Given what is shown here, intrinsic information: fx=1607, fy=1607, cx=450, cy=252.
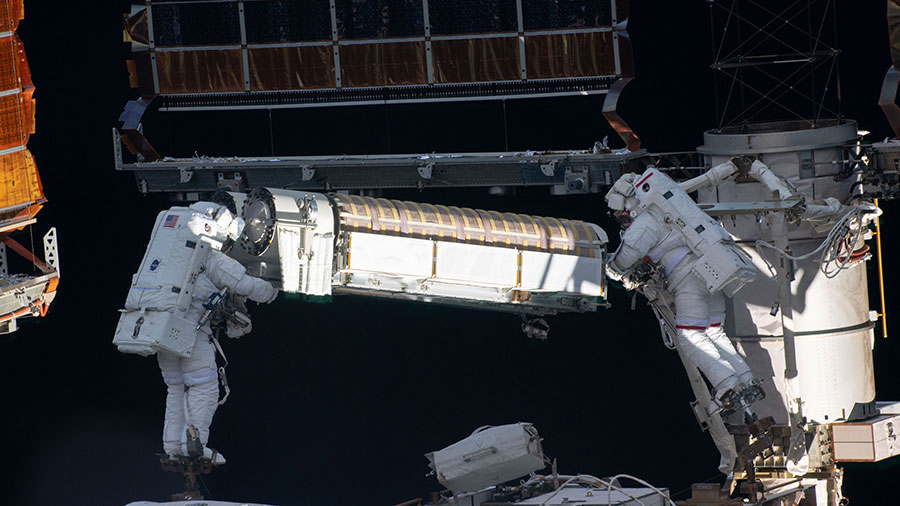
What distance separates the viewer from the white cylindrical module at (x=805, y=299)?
13.0 meters

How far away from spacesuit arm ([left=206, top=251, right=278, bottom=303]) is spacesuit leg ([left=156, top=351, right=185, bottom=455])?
28.7 inches

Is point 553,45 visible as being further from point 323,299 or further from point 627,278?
point 323,299

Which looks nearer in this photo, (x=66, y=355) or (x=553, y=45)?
(x=553, y=45)

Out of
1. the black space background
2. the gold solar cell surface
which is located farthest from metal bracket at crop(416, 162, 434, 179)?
the gold solar cell surface

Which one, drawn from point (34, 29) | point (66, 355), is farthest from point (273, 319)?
point (34, 29)

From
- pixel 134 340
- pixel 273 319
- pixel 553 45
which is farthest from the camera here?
pixel 273 319

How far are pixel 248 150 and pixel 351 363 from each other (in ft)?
7.83

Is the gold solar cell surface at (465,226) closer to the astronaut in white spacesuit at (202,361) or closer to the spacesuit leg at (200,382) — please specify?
the astronaut in white spacesuit at (202,361)

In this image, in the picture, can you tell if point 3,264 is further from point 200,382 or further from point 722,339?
point 722,339

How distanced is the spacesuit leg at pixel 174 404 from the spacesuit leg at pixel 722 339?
4125 mm

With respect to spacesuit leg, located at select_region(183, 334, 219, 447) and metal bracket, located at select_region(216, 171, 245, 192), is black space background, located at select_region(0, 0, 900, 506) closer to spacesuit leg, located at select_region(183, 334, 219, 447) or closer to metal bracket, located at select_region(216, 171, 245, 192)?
metal bracket, located at select_region(216, 171, 245, 192)

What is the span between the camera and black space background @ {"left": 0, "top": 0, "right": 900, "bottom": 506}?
50.2 ft

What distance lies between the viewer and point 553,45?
1420 centimetres

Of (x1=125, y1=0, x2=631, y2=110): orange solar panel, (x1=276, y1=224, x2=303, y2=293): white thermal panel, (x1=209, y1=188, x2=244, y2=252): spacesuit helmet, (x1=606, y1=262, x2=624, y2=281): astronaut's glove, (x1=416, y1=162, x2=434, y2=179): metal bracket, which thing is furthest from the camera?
(x1=416, y1=162, x2=434, y2=179): metal bracket
